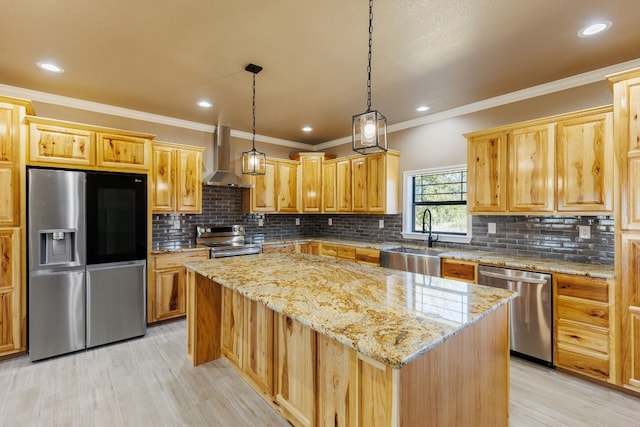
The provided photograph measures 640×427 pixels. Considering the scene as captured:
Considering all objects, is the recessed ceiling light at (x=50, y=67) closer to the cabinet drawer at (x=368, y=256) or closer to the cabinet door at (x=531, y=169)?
the cabinet drawer at (x=368, y=256)

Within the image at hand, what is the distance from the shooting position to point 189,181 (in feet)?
13.8

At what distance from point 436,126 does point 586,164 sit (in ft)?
6.02

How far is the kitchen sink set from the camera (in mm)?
3549

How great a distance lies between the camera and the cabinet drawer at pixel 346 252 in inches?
178

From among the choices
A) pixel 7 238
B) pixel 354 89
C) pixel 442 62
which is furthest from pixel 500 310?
pixel 7 238

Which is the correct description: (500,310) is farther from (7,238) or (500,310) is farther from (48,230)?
(7,238)

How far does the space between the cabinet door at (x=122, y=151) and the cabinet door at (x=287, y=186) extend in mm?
2151

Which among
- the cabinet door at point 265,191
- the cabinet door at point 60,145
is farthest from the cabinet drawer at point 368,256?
the cabinet door at point 60,145

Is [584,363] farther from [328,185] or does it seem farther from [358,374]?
[328,185]

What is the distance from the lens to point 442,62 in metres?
2.74

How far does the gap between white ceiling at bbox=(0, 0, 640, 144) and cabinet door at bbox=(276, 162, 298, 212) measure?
171 cm

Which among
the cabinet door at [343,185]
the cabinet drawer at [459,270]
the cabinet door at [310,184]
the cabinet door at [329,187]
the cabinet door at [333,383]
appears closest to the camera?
the cabinet door at [333,383]

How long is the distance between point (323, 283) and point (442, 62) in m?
2.24

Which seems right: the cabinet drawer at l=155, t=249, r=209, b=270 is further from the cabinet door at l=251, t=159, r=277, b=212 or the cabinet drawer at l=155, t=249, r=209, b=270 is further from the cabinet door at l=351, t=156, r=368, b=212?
the cabinet door at l=351, t=156, r=368, b=212
